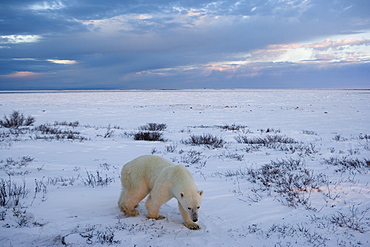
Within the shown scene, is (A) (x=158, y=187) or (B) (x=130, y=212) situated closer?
(A) (x=158, y=187)

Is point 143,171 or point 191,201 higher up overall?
point 143,171

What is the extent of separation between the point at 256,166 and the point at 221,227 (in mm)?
4414

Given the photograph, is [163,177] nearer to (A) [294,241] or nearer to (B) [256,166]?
(A) [294,241]

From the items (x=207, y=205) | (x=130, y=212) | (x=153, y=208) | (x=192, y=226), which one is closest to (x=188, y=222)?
(x=192, y=226)

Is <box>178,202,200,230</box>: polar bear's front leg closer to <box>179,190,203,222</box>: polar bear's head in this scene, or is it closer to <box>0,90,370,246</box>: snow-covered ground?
<box>0,90,370,246</box>: snow-covered ground

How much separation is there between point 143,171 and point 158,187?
480mm

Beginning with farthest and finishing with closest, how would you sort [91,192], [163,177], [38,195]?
[91,192] < [38,195] < [163,177]

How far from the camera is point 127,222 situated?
419cm

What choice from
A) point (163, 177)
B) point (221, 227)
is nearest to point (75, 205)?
point (163, 177)

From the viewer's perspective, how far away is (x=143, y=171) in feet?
14.2

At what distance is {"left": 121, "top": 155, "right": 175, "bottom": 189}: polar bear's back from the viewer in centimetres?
429

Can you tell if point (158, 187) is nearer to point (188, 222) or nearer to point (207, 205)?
point (188, 222)

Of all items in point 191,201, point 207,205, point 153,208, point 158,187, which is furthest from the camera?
point 207,205

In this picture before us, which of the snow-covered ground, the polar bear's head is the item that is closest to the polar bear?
the polar bear's head
